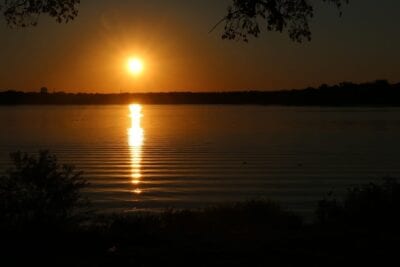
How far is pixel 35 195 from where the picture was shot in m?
10.1

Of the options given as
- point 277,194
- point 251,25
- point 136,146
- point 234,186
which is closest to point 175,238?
point 251,25

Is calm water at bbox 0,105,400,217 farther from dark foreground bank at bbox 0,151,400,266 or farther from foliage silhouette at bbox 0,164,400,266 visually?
foliage silhouette at bbox 0,164,400,266

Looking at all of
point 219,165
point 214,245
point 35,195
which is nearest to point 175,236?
point 214,245

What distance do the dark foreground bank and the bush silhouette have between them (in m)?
0.02

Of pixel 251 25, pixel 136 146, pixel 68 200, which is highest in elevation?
pixel 251 25

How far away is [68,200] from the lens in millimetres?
10406

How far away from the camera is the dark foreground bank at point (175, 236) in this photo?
25.6 feet

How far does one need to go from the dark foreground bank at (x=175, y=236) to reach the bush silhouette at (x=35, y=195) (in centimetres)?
2

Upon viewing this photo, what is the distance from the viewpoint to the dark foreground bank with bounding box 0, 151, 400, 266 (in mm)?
7789

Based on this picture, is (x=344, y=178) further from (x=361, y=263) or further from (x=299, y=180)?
(x=361, y=263)

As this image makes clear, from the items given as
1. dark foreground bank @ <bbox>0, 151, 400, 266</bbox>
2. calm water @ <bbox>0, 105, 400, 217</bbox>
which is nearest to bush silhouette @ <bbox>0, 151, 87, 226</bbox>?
dark foreground bank @ <bbox>0, 151, 400, 266</bbox>

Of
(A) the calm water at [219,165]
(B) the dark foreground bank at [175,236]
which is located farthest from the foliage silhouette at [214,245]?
(A) the calm water at [219,165]

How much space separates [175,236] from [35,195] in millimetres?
2351

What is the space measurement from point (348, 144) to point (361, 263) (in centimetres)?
3817
